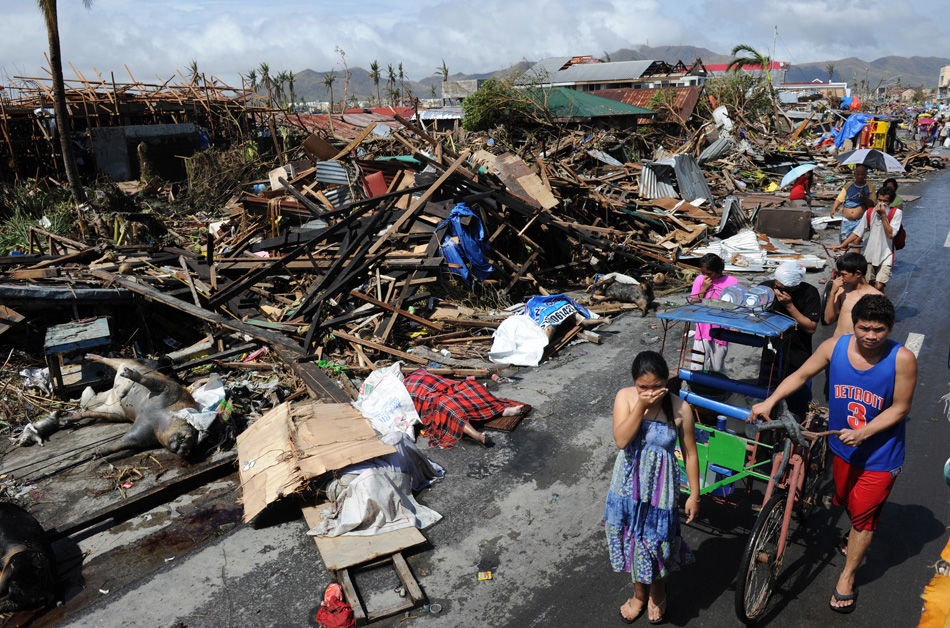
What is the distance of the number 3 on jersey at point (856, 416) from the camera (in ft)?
11.3

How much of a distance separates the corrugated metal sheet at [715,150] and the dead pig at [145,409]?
19.6 meters

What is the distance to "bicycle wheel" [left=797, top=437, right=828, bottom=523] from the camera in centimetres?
399

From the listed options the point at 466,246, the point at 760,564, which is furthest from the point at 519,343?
the point at 760,564

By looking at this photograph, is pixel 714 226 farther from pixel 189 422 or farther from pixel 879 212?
pixel 189 422

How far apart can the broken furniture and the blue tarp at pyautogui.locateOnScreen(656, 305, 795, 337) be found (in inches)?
271

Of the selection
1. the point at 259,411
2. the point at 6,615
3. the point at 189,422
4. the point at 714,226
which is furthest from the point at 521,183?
the point at 6,615

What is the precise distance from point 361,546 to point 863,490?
3211 mm

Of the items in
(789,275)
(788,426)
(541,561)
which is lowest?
(541,561)

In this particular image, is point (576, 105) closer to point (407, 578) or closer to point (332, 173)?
point (332, 173)

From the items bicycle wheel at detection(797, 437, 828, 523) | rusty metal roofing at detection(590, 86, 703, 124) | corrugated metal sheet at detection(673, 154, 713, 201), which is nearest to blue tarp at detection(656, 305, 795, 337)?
bicycle wheel at detection(797, 437, 828, 523)

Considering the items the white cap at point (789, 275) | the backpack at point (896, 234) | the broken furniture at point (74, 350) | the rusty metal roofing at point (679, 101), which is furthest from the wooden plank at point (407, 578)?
the rusty metal roofing at point (679, 101)

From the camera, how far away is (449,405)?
6059 millimetres

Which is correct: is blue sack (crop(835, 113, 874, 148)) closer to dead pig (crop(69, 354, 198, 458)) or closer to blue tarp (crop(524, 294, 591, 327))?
blue tarp (crop(524, 294, 591, 327))

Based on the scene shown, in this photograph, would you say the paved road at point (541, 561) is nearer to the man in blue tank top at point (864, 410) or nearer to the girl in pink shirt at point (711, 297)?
the man in blue tank top at point (864, 410)
